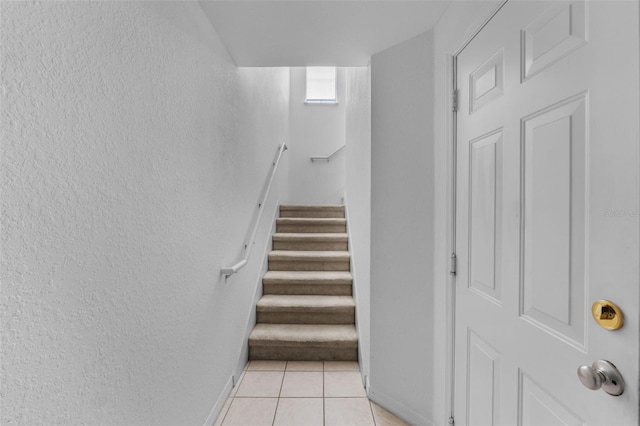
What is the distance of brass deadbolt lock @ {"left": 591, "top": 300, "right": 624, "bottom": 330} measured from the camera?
0.68 metres

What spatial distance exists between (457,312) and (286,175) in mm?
3622

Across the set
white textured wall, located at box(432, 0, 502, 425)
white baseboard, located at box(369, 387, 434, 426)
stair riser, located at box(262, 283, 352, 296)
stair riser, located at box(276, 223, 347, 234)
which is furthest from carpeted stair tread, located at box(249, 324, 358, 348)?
stair riser, located at box(276, 223, 347, 234)

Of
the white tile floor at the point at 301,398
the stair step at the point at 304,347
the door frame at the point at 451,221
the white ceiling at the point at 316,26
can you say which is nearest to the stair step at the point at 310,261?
the stair step at the point at 304,347

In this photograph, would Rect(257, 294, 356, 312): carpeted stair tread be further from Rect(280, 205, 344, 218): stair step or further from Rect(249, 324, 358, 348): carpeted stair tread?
Rect(280, 205, 344, 218): stair step

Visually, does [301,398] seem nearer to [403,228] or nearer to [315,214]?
[403,228]

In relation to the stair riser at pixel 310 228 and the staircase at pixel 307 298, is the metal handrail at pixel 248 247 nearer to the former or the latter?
the staircase at pixel 307 298

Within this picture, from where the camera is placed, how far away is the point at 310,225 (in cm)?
379

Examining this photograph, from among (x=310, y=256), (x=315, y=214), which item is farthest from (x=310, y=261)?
(x=315, y=214)

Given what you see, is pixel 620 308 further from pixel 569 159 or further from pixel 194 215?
pixel 194 215

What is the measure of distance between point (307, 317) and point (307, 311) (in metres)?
0.06

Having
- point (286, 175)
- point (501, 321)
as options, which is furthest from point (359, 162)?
point (286, 175)

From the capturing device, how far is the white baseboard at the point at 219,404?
66.8 inches

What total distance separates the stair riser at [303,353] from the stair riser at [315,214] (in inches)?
77.7

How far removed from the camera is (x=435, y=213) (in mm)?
1672
